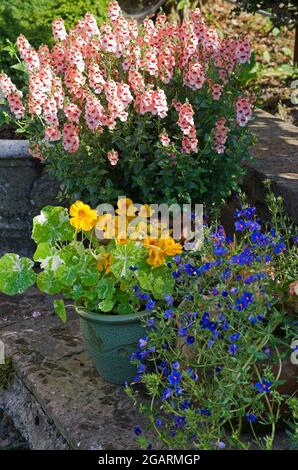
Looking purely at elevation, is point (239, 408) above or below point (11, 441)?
above

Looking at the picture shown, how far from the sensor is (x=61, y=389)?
3.26m

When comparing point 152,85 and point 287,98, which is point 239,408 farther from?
point 287,98

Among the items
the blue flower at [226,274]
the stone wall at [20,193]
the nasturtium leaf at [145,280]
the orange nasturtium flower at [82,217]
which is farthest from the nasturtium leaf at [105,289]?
the stone wall at [20,193]

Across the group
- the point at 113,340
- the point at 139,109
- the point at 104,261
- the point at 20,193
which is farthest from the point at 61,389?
the point at 20,193

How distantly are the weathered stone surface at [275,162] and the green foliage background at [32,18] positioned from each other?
1.19 m

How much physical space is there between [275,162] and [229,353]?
5.57 ft

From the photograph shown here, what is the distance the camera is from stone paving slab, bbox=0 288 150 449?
9.84ft

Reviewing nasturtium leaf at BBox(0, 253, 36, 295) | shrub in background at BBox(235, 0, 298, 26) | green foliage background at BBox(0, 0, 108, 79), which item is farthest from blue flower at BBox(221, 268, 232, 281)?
shrub in background at BBox(235, 0, 298, 26)

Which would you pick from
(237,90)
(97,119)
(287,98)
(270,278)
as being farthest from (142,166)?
(287,98)

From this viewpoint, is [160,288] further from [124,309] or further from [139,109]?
[139,109]

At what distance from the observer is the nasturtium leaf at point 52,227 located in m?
3.40

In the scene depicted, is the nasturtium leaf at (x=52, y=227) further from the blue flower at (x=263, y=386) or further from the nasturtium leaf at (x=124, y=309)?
the blue flower at (x=263, y=386)

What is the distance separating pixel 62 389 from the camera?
10.7 feet

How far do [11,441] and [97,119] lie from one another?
4.32 ft
